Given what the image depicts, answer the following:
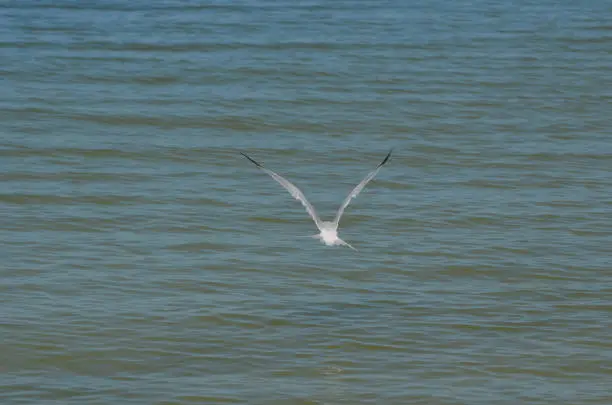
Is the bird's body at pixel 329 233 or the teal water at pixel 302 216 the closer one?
the bird's body at pixel 329 233

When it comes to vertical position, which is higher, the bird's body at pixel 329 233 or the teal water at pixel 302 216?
the bird's body at pixel 329 233

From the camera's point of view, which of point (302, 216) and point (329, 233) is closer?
point (329, 233)

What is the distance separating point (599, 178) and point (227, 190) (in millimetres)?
5159

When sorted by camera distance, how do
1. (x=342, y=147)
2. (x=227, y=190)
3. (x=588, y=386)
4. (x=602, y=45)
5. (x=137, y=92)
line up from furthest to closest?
(x=602, y=45), (x=137, y=92), (x=342, y=147), (x=227, y=190), (x=588, y=386)

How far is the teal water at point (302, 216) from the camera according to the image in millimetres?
12281

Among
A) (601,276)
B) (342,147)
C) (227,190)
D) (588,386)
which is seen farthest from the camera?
(342,147)

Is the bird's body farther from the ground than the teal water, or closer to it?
farther from the ground

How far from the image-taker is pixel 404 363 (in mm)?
12352

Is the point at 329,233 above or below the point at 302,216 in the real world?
above

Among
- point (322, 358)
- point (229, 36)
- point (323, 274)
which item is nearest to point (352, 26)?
point (229, 36)

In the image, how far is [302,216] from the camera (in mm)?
17078

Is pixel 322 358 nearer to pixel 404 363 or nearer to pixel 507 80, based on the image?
pixel 404 363

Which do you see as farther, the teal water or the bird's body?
the teal water

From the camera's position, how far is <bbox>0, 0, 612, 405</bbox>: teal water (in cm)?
1228
